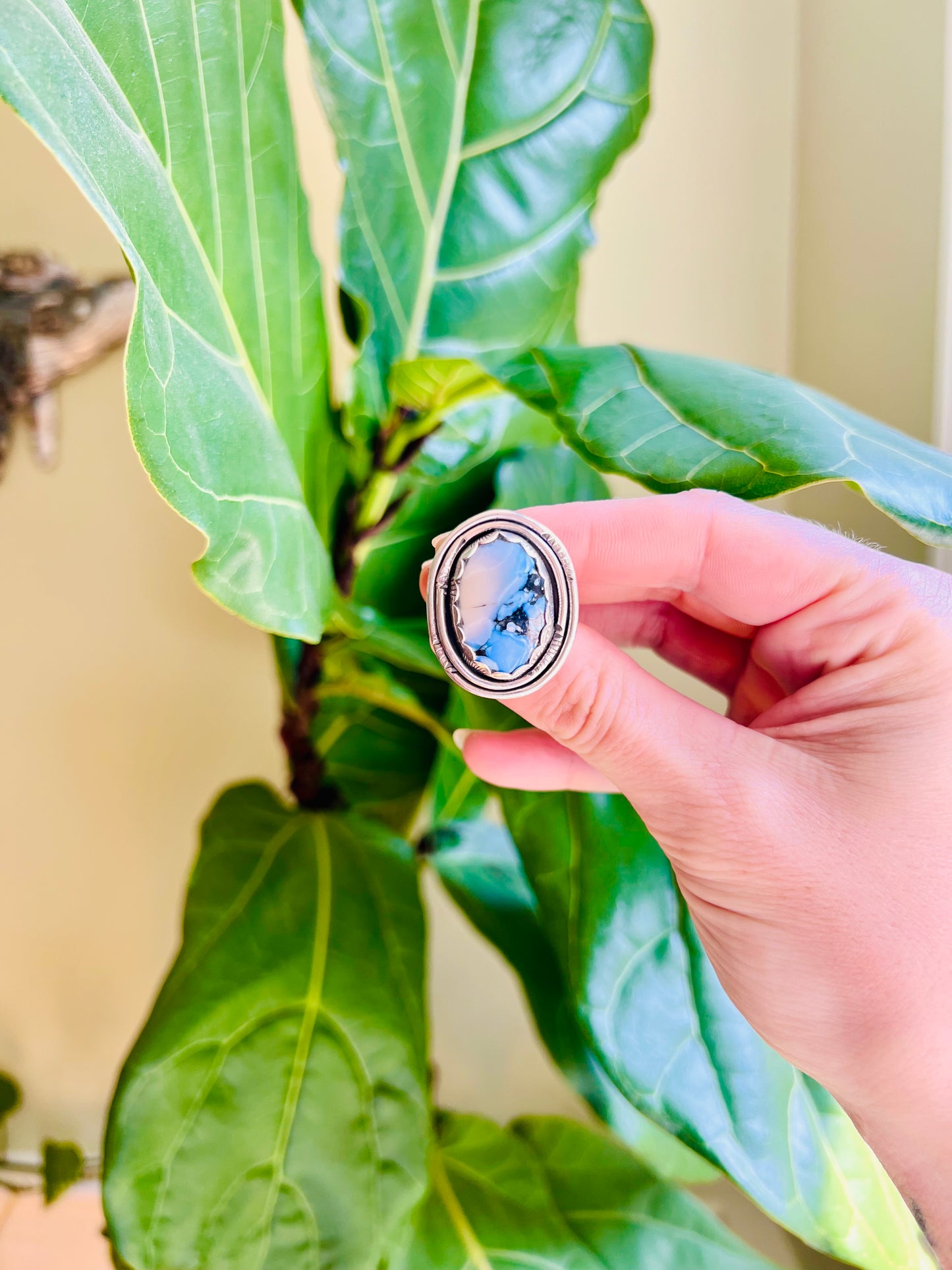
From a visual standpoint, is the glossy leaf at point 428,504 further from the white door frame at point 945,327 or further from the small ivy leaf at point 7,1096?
the small ivy leaf at point 7,1096

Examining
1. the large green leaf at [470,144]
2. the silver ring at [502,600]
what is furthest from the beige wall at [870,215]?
the silver ring at [502,600]

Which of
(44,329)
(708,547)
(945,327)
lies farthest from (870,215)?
(44,329)

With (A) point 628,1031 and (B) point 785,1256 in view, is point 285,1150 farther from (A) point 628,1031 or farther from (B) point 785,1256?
(B) point 785,1256

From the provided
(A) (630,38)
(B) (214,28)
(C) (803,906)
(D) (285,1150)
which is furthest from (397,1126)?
(A) (630,38)

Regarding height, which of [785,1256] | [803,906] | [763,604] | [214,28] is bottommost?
[785,1256]

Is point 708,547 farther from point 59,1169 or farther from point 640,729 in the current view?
point 59,1169
